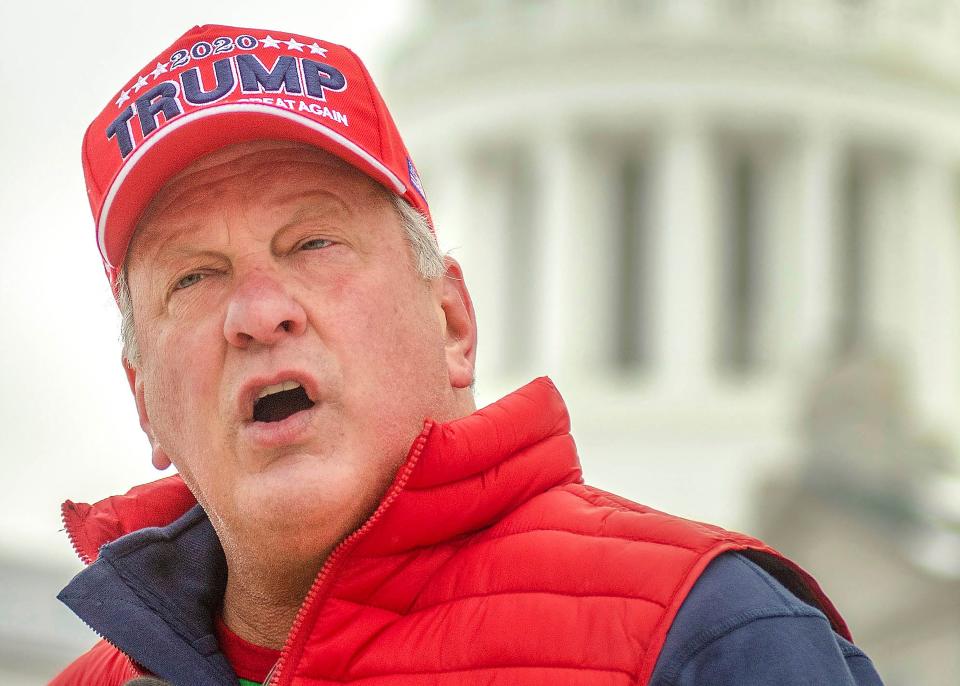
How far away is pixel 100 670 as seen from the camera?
2.29 meters

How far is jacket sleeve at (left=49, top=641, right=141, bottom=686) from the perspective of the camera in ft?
7.23

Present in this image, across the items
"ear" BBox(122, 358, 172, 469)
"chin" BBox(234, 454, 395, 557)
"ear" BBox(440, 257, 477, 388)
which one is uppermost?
"ear" BBox(440, 257, 477, 388)

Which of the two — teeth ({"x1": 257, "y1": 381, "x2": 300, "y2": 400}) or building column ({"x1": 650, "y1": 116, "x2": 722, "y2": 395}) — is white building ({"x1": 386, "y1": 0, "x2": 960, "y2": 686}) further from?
teeth ({"x1": 257, "y1": 381, "x2": 300, "y2": 400})

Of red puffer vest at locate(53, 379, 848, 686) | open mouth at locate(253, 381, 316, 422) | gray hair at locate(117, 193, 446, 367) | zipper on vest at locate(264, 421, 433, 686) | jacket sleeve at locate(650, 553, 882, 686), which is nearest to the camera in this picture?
jacket sleeve at locate(650, 553, 882, 686)

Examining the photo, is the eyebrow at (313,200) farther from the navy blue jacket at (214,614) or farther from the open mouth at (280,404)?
the navy blue jacket at (214,614)

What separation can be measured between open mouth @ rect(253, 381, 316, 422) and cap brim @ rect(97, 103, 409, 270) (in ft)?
1.03

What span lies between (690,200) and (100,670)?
33736 mm

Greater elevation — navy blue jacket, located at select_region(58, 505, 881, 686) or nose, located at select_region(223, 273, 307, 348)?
nose, located at select_region(223, 273, 307, 348)

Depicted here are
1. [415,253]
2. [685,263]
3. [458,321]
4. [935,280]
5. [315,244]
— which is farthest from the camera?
[935,280]

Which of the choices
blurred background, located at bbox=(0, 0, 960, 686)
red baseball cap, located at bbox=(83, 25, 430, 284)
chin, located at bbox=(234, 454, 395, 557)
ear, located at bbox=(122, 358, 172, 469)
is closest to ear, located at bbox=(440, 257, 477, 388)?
red baseball cap, located at bbox=(83, 25, 430, 284)

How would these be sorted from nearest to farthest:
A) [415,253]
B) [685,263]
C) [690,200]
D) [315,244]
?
[315,244], [415,253], [685,263], [690,200]

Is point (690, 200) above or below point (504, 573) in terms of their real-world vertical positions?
above

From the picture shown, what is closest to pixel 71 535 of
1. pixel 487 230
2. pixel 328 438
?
pixel 328 438

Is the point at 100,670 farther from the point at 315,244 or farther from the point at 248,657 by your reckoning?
the point at 315,244
